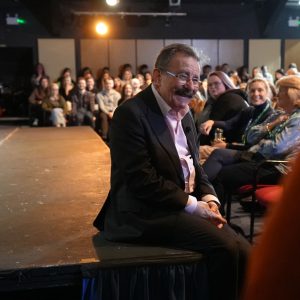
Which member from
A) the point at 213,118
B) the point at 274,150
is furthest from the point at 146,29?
the point at 274,150

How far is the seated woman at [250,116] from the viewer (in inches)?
138

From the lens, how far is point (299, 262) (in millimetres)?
446

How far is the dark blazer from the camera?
160cm

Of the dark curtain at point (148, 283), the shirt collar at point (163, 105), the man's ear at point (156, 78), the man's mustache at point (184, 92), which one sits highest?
the man's ear at point (156, 78)

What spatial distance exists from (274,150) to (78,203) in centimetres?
134

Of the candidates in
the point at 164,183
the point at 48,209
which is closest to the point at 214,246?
the point at 164,183

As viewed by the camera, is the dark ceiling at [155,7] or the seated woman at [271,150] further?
the dark ceiling at [155,7]

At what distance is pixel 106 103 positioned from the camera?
765 cm

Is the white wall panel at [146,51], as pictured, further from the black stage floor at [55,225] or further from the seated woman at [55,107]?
the black stage floor at [55,225]

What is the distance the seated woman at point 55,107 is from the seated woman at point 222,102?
3.91m

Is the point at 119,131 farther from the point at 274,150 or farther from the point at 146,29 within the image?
the point at 146,29

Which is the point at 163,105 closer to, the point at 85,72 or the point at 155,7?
the point at 85,72

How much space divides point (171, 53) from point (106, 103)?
19.8ft

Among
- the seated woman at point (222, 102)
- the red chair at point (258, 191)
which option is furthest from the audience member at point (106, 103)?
the red chair at point (258, 191)
